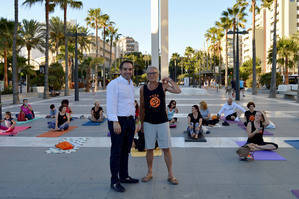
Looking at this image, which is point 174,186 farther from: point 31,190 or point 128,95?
point 31,190

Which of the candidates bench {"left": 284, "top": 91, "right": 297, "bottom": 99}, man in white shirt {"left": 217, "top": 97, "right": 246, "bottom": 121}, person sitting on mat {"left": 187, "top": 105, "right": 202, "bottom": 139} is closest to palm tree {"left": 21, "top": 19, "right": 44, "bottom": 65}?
bench {"left": 284, "top": 91, "right": 297, "bottom": 99}

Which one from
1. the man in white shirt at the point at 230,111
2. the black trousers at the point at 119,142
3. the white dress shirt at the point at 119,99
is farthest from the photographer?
the man in white shirt at the point at 230,111

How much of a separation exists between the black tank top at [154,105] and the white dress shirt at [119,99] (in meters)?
0.24

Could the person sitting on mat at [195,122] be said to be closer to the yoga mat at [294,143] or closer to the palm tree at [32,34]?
the yoga mat at [294,143]

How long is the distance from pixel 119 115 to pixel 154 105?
1.80 feet

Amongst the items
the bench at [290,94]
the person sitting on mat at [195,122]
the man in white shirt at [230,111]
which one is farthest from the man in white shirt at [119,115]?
the bench at [290,94]

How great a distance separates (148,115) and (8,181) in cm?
250

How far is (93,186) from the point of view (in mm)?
4387

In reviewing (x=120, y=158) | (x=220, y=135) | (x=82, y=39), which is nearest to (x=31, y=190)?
(x=120, y=158)

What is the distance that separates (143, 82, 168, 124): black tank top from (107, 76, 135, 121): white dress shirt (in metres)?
0.24

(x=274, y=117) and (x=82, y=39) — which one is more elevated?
(x=82, y=39)

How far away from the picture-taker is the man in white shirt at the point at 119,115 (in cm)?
405

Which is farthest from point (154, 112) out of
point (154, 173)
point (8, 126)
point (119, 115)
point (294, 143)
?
point (8, 126)

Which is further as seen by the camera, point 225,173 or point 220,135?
point 220,135
